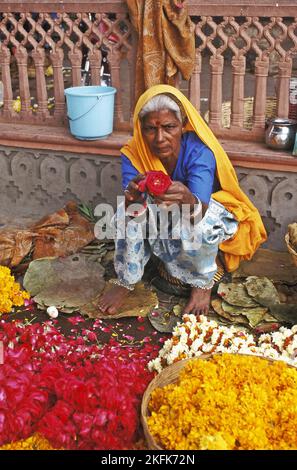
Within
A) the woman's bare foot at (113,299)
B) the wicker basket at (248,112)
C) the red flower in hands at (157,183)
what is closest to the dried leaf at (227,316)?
the woman's bare foot at (113,299)

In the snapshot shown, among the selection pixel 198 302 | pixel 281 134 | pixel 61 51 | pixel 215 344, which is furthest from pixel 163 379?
pixel 61 51

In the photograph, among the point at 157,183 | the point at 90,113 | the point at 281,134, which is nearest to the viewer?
the point at 157,183

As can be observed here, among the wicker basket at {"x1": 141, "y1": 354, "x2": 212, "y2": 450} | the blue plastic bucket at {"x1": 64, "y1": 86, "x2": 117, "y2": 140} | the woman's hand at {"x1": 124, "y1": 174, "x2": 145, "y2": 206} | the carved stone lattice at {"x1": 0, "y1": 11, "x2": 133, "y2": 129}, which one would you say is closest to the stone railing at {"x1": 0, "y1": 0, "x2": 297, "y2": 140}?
the carved stone lattice at {"x1": 0, "y1": 11, "x2": 133, "y2": 129}

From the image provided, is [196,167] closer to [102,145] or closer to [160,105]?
[160,105]

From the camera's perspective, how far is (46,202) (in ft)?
17.6

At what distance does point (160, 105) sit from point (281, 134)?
47.5 inches

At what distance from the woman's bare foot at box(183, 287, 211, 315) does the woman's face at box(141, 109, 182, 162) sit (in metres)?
0.95

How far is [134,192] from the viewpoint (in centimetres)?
354

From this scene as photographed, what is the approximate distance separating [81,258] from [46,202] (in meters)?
1.01

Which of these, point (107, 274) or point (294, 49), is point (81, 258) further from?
point (294, 49)

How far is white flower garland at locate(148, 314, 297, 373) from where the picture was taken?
3.05 m

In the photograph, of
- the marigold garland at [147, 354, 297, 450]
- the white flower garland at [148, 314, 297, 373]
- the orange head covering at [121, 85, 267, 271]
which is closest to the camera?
the marigold garland at [147, 354, 297, 450]

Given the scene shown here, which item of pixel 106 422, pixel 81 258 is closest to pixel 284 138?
pixel 81 258

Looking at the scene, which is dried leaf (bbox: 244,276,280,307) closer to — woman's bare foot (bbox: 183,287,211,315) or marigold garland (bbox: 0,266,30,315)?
woman's bare foot (bbox: 183,287,211,315)
